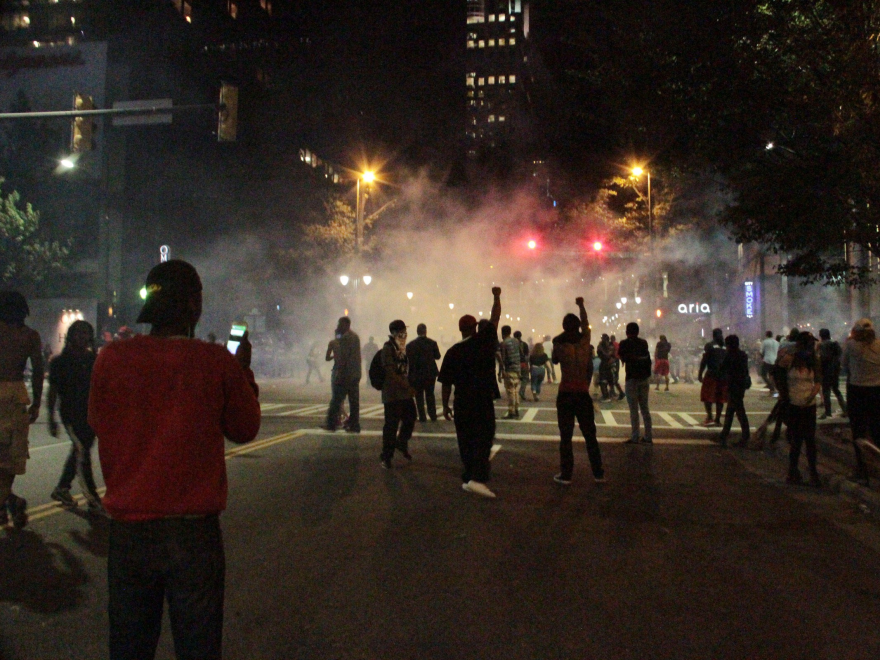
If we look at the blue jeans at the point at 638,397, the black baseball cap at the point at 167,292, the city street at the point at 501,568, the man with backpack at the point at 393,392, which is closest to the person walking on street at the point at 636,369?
the blue jeans at the point at 638,397

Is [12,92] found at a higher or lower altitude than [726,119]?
higher

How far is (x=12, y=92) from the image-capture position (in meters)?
32.6

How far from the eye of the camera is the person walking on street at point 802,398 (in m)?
7.04

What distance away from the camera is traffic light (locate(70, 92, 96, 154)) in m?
11.1

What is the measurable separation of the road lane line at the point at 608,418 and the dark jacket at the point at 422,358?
369cm

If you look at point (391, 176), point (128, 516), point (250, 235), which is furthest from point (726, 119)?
Result: point (250, 235)

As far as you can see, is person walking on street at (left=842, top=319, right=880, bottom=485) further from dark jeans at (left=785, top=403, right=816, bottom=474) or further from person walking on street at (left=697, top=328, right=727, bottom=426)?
person walking on street at (left=697, top=328, right=727, bottom=426)

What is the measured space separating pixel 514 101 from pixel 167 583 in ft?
488

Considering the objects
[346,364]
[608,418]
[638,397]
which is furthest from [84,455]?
[608,418]

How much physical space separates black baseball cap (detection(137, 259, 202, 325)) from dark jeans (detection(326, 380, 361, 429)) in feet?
26.3

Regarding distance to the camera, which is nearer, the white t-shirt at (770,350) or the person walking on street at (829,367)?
the person walking on street at (829,367)

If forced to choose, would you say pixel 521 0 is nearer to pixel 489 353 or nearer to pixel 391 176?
pixel 391 176

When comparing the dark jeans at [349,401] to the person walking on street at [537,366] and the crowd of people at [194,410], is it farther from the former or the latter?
the person walking on street at [537,366]

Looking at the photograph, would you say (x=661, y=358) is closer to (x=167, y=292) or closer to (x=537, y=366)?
(x=537, y=366)
